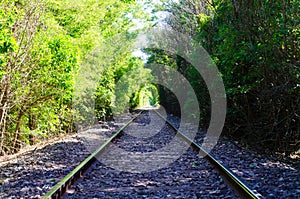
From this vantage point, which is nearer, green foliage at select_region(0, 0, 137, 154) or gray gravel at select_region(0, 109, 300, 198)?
gray gravel at select_region(0, 109, 300, 198)

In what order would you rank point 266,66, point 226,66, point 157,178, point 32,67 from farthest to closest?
point 226,66, point 32,67, point 266,66, point 157,178

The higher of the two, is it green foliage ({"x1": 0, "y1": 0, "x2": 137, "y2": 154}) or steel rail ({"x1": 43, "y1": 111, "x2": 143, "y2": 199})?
green foliage ({"x1": 0, "y1": 0, "x2": 137, "y2": 154})

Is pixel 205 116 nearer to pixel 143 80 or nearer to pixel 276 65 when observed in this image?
pixel 276 65

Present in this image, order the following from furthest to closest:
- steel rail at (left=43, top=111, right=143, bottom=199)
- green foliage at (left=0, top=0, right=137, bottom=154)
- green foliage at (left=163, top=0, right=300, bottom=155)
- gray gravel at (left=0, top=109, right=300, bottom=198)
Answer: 1. green foliage at (left=0, top=0, right=137, bottom=154)
2. green foliage at (left=163, top=0, right=300, bottom=155)
3. gray gravel at (left=0, top=109, right=300, bottom=198)
4. steel rail at (left=43, top=111, right=143, bottom=199)

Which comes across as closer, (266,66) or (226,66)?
(266,66)

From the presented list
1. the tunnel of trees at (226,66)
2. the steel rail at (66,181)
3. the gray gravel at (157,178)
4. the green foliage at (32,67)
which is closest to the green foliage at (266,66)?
the tunnel of trees at (226,66)

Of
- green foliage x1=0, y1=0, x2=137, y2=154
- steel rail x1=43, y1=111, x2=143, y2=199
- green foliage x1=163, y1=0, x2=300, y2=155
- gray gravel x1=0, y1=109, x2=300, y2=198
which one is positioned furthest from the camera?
green foliage x1=0, y1=0, x2=137, y2=154

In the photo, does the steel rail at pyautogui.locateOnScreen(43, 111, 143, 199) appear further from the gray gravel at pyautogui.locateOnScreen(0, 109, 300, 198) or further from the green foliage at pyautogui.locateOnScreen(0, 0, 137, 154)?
the green foliage at pyautogui.locateOnScreen(0, 0, 137, 154)

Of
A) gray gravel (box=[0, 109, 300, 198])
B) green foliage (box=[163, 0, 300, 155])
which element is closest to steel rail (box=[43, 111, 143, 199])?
gray gravel (box=[0, 109, 300, 198])

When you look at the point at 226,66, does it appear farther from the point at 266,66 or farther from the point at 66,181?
the point at 66,181

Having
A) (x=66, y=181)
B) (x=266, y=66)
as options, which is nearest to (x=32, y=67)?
(x=66, y=181)

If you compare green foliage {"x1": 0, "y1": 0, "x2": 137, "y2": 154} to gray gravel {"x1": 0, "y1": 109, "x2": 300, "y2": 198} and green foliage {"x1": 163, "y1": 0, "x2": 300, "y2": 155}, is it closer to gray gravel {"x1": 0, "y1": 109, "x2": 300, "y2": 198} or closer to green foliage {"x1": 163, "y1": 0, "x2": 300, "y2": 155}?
gray gravel {"x1": 0, "y1": 109, "x2": 300, "y2": 198}

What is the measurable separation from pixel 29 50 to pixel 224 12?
547cm

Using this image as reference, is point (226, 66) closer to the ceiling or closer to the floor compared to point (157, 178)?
closer to the ceiling
